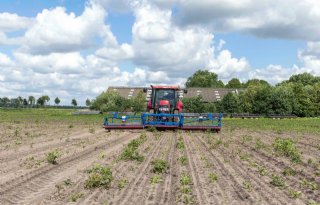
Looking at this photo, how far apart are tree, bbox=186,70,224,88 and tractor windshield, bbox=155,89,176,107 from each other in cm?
9763

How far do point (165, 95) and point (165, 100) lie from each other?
351 millimetres

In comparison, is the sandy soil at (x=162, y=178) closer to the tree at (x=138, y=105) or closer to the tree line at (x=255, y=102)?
the tree line at (x=255, y=102)

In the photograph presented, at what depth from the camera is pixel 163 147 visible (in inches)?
658

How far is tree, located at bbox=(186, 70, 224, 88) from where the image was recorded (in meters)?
126

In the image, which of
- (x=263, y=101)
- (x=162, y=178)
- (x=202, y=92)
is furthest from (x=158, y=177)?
(x=202, y=92)

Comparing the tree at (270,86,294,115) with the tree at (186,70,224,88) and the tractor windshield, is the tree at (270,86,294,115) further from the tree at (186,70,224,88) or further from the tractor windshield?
the tree at (186,70,224,88)

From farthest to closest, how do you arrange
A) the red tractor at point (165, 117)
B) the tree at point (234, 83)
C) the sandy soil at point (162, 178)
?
the tree at point (234, 83) < the red tractor at point (165, 117) < the sandy soil at point (162, 178)

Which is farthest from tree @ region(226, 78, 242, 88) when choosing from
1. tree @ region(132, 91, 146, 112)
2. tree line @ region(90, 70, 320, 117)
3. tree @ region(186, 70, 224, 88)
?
tree @ region(132, 91, 146, 112)

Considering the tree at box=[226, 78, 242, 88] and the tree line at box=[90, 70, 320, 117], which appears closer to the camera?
the tree line at box=[90, 70, 320, 117]

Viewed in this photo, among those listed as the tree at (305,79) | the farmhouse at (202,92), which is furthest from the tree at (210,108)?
the tree at (305,79)

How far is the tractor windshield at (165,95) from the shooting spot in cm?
2716

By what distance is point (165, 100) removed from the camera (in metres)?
27.2

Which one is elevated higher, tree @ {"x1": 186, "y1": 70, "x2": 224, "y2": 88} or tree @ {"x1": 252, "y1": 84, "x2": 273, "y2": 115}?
tree @ {"x1": 186, "y1": 70, "x2": 224, "y2": 88}

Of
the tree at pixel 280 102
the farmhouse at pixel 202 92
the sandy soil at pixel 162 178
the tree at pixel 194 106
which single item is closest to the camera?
the sandy soil at pixel 162 178
